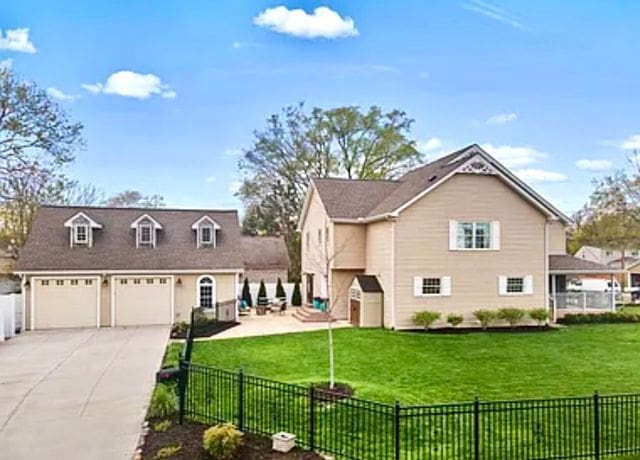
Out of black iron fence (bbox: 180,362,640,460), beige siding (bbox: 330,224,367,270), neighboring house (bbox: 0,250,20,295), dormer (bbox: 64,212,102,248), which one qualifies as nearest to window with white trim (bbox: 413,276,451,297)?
beige siding (bbox: 330,224,367,270)

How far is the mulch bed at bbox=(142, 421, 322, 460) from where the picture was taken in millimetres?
7660

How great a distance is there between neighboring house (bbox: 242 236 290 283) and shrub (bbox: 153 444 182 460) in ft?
99.5

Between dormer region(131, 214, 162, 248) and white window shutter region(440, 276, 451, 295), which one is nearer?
white window shutter region(440, 276, 451, 295)

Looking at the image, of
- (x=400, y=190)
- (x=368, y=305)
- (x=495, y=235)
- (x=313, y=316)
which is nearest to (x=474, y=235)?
(x=495, y=235)

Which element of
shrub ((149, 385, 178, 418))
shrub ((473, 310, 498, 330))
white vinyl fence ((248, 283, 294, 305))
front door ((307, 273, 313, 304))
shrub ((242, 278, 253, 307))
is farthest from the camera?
white vinyl fence ((248, 283, 294, 305))

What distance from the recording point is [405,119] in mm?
41219

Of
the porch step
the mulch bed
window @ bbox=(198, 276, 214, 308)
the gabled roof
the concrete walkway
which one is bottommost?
the concrete walkway

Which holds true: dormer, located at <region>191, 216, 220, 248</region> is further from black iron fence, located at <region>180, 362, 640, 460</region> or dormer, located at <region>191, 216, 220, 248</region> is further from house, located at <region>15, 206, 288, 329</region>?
black iron fence, located at <region>180, 362, 640, 460</region>

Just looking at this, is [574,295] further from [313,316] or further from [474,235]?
[313,316]

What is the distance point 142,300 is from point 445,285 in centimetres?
1338

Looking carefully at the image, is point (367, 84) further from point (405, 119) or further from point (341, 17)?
point (341, 17)

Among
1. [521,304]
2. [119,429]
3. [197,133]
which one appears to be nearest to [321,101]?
[197,133]

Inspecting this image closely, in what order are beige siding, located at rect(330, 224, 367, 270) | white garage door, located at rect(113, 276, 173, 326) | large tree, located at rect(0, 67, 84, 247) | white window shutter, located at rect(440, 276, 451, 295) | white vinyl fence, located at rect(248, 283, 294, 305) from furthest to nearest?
white vinyl fence, located at rect(248, 283, 294, 305), beige siding, located at rect(330, 224, 367, 270), white garage door, located at rect(113, 276, 173, 326), white window shutter, located at rect(440, 276, 451, 295), large tree, located at rect(0, 67, 84, 247)

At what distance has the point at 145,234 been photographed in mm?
26094
